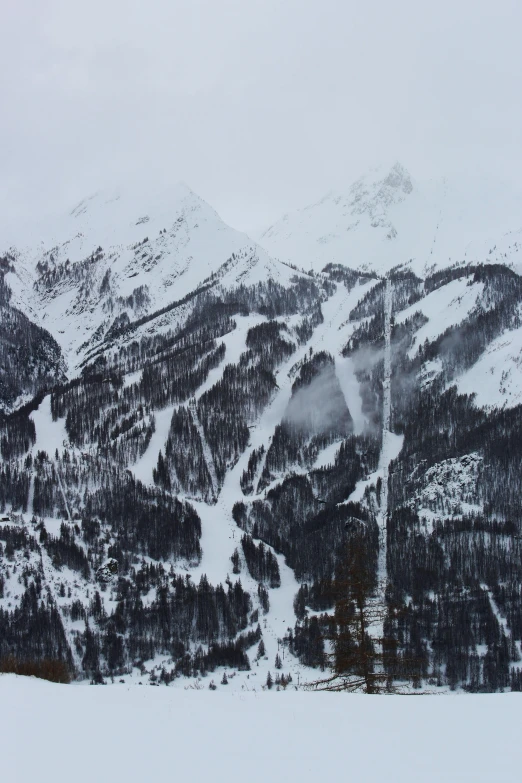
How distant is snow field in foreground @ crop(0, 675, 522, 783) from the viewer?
684 inches

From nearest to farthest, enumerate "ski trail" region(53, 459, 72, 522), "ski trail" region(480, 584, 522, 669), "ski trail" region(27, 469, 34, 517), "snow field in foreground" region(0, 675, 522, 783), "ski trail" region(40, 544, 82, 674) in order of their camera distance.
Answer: "snow field in foreground" region(0, 675, 522, 783) < "ski trail" region(480, 584, 522, 669) < "ski trail" region(40, 544, 82, 674) < "ski trail" region(53, 459, 72, 522) < "ski trail" region(27, 469, 34, 517)

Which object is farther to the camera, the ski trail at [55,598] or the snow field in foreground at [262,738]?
the ski trail at [55,598]

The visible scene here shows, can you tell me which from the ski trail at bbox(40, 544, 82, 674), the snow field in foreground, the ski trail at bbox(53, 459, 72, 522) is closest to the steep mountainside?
the ski trail at bbox(40, 544, 82, 674)

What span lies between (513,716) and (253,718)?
8.64m

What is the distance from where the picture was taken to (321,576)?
477 ft

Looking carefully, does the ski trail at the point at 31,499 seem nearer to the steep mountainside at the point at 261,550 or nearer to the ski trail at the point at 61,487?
the steep mountainside at the point at 261,550

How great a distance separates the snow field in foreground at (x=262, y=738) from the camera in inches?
684

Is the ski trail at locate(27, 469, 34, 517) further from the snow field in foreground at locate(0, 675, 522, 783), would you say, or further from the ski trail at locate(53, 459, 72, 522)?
the snow field in foreground at locate(0, 675, 522, 783)

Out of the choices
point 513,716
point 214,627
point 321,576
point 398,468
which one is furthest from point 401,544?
point 513,716

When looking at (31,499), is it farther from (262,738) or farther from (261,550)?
(262,738)

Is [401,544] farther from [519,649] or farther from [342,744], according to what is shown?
[342,744]

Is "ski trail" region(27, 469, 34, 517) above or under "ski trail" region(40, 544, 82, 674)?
above

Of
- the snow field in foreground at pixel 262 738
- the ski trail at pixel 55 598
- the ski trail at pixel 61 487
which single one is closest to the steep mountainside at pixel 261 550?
the ski trail at pixel 55 598

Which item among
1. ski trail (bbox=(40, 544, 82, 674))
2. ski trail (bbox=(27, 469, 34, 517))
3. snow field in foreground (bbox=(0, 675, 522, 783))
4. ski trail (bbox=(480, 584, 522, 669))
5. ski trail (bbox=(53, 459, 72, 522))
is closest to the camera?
snow field in foreground (bbox=(0, 675, 522, 783))
